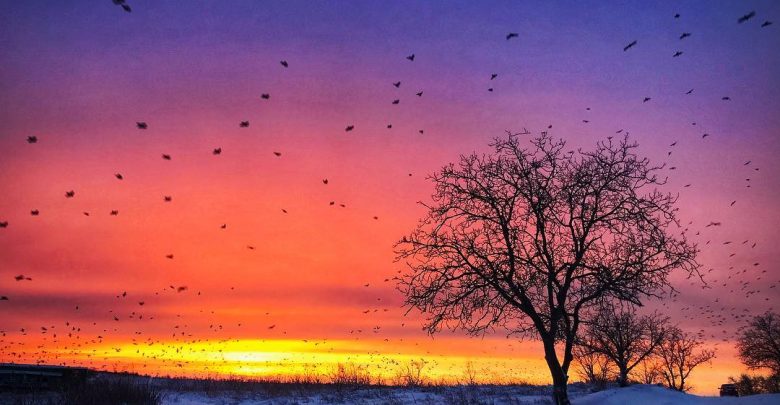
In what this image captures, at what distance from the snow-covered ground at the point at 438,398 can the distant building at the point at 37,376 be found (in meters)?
3.64

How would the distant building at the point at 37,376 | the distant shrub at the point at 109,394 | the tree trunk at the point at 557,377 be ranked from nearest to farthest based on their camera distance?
the distant shrub at the point at 109,394, the tree trunk at the point at 557,377, the distant building at the point at 37,376

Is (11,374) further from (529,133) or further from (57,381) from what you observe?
(529,133)

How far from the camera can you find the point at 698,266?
17.3 metres

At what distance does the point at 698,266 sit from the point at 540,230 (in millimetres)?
5072

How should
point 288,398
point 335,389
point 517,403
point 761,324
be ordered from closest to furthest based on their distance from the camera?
point 517,403 → point 288,398 → point 335,389 → point 761,324

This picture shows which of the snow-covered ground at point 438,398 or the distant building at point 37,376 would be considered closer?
the snow-covered ground at point 438,398

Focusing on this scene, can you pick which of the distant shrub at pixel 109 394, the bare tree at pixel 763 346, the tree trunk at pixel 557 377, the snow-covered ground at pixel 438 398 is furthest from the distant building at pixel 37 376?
the bare tree at pixel 763 346

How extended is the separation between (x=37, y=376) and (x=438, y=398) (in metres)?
16.1

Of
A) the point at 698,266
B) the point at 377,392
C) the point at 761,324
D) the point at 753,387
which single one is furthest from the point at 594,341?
the point at 753,387

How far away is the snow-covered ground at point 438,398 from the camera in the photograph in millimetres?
16719

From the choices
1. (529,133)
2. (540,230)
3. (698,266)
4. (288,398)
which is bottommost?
(288,398)

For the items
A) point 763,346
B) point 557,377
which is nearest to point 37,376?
point 557,377

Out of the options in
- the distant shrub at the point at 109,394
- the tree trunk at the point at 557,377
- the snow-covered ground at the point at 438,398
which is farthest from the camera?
the tree trunk at the point at 557,377

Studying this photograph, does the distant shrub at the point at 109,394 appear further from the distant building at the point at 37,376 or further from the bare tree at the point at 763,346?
the bare tree at the point at 763,346
